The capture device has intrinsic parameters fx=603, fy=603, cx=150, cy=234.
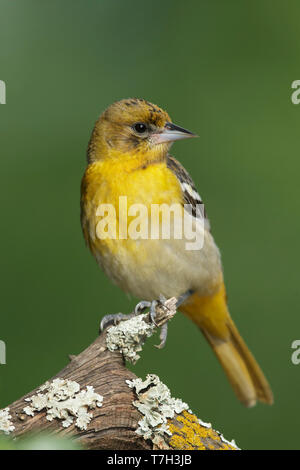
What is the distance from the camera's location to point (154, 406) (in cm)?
279

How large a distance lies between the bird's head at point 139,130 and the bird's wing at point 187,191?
24cm

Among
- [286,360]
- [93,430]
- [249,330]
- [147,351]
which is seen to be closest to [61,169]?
[147,351]

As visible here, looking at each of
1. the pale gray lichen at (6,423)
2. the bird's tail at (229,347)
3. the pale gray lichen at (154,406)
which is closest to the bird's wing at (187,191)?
the bird's tail at (229,347)

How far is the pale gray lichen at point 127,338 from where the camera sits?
9.67ft

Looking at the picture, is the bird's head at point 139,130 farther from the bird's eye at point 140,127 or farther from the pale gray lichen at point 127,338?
the pale gray lichen at point 127,338

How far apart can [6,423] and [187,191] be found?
2.12m

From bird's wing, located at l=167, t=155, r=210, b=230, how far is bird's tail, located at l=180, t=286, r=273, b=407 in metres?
0.66

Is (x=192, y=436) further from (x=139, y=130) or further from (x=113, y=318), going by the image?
(x=139, y=130)

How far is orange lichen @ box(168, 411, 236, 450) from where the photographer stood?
9.09 ft

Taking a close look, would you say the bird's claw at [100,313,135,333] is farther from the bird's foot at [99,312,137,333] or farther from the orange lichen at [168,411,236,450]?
the orange lichen at [168,411,236,450]
